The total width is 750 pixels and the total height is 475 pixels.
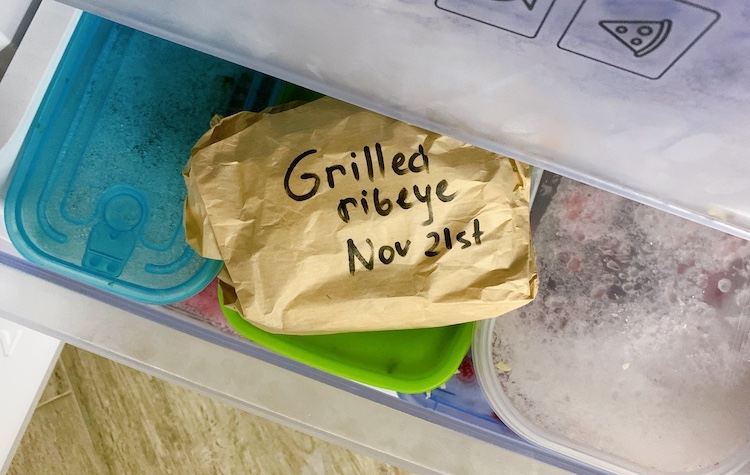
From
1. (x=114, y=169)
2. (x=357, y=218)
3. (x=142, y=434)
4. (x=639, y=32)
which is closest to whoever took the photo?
(x=639, y=32)

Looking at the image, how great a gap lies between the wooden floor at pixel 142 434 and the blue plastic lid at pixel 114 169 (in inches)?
20.5

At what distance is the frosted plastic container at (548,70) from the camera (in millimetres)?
235

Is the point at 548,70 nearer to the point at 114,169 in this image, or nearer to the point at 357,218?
the point at 357,218

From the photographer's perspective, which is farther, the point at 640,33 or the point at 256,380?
the point at 256,380

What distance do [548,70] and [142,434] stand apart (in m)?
0.98

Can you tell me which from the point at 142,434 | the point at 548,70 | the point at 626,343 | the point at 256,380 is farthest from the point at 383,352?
the point at 142,434

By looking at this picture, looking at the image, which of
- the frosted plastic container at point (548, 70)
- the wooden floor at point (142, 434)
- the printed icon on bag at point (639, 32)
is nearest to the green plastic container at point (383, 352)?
the frosted plastic container at point (548, 70)

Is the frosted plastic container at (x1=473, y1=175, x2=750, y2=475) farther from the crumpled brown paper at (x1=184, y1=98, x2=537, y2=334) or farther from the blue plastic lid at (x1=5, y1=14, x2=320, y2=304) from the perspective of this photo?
the blue plastic lid at (x1=5, y1=14, x2=320, y2=304)

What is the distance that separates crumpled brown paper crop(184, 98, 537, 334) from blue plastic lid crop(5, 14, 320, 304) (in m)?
0.11

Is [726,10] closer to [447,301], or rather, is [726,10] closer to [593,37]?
[593,37]

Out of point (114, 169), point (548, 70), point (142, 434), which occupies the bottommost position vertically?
point (142, 434)

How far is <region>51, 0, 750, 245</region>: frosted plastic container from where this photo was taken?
235mm

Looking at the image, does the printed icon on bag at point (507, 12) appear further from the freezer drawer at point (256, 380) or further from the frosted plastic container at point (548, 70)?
the freezer drawer at point (256, 380)

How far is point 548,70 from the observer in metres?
0.28
